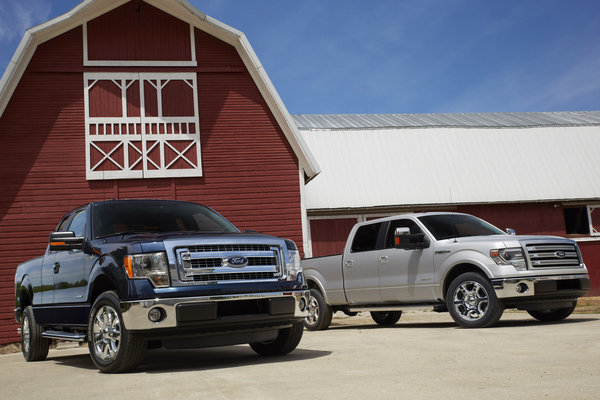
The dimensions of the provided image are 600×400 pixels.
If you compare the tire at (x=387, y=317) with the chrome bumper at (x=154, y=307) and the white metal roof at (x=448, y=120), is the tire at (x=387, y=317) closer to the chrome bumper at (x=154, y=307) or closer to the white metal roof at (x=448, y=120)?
the chrome bumper at (x=154, y=307)

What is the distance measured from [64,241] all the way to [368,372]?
12.7 ft

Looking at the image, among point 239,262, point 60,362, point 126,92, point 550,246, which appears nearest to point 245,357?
point 239,262

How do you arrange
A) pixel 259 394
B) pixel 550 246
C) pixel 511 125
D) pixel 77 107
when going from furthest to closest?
pixel 511 125 < pixel 77 107 < pixel 550 246 < pixel 259 394

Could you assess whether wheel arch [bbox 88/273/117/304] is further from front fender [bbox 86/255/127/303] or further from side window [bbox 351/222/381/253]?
side window [bbox 351/222/381/253]

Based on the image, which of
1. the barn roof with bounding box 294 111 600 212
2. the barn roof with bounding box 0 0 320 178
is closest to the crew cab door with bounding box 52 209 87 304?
the barn roof with bounding box 0 0 320 178

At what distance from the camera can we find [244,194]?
16.1 metres

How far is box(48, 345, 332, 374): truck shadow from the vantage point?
719cm

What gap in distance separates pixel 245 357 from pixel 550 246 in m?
5.17

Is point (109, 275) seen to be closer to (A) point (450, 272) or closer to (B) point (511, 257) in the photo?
(A) point (450, 272)

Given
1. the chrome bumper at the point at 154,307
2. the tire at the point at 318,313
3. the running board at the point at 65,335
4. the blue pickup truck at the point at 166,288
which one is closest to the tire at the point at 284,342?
the blue pickup truck at the point at 166,288

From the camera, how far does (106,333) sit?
7035 millimetres

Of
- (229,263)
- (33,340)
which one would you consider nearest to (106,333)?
(229,263)

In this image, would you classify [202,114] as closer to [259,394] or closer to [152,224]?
[152,224]

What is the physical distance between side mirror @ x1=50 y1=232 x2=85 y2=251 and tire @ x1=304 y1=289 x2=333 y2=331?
5.90m
